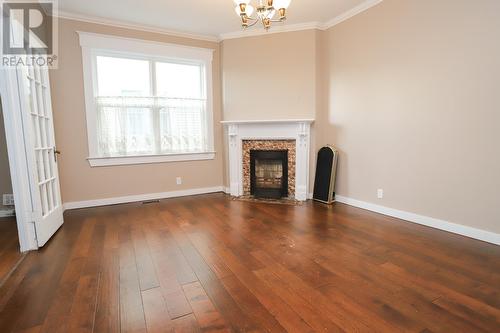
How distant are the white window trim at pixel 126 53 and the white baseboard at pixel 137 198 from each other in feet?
1.86

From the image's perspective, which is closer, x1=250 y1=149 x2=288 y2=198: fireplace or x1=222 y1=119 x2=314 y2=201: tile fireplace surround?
x1=222 y1=119 x2=314 y2=201: tile fireplace surround

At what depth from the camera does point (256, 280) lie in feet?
6.79

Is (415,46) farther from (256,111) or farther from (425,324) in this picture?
(425,324)

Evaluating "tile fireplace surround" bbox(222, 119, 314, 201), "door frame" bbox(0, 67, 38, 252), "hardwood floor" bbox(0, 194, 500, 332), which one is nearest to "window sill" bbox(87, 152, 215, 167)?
"tile fireplace surround" bbox(222, 119, 314, 201)

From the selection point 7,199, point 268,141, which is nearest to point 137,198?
point 7,199

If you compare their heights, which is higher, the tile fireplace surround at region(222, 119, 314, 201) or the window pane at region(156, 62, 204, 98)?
the window pane at region(156, 62, 204, 98)

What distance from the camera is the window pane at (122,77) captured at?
411 cm

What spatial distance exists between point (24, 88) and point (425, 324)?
3723 millimetres

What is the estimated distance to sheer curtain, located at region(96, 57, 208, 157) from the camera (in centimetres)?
416

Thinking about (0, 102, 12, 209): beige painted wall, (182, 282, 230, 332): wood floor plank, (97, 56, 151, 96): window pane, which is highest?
(97, 56, 151, 96): window pane

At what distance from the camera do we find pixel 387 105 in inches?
137

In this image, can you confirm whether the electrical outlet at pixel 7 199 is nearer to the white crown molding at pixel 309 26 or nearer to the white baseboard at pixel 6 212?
the white baseboard at pixel 6 212

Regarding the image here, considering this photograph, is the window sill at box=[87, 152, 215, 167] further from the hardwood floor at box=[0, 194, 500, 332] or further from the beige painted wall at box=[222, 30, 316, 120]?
the hardwood floor at box=[0, 194, 500, 332]

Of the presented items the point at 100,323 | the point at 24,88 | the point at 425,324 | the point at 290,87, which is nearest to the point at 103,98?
the point at 24,88
